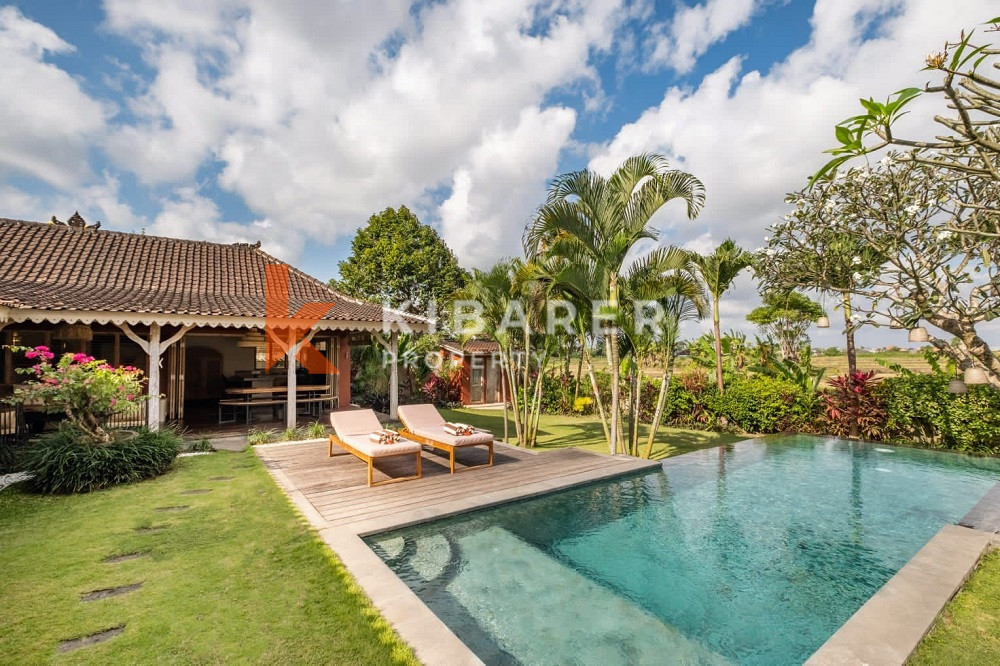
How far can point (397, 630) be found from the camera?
3.40 meters

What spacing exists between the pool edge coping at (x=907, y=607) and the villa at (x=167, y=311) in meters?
10.5

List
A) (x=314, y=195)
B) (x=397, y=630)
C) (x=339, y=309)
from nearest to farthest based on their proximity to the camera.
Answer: (x=397, y=630) < (x=339, y=309) < (x=314, y=195)

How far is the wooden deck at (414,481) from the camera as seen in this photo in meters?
6.09

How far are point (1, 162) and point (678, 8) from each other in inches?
757

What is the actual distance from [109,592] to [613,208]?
913 cm

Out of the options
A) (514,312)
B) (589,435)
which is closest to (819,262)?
(589,435)

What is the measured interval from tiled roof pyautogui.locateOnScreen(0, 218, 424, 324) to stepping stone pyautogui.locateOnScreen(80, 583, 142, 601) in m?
7.24

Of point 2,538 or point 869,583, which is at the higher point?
point 2,538

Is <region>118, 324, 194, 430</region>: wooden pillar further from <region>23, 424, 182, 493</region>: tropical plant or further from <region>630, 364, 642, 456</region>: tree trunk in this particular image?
<region>630, 364, 642, 456</region>: tree trunk

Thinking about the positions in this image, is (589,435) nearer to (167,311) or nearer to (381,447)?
(381,447)

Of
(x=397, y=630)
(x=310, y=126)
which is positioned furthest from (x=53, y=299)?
(x=397, y=630)

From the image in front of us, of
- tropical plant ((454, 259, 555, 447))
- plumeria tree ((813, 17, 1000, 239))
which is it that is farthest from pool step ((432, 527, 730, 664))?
tropical plant ((454, 259, 555, 447))

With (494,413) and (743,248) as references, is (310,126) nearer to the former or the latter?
(494,413)

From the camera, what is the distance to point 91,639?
3.35 meters
